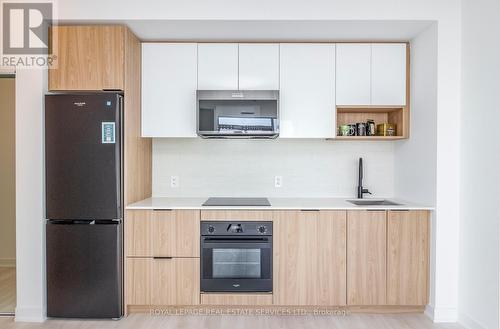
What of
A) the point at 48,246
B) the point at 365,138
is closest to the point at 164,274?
the point at 48,246

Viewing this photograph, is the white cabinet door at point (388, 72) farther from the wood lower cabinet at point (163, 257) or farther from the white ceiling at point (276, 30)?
the wood lower cabinet at point (163, 257)

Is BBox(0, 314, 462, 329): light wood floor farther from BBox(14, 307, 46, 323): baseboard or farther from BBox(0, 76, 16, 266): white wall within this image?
BBox(0, 76, 16, 266): white wall

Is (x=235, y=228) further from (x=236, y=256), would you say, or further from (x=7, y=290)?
(x=7, y=290)

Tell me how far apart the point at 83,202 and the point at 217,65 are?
155 cm

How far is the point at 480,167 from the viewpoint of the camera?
2.38 metres

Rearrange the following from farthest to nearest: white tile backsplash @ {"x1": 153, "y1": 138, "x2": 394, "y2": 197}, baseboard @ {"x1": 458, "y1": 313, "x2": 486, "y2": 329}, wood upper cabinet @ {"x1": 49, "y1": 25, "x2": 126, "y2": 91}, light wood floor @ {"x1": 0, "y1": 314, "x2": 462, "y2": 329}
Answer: white tile backsplash @ {"x1": 153, "y1": 138, "x2": 394, "y2": 197} → wood upper cabinet @ {"x1": 49, "y1": 25, "x2": 126, "y2": 91} → light wood floor @ {"x1": 0, "y1": 314, "x2": 462, "y2": 329} → baseboard @ {"x1": 458, "y1": 313, "x2": 486, "y2": 329}

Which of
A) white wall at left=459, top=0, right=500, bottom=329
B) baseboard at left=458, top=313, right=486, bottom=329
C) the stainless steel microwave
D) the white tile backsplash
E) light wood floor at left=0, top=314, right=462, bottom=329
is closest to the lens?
white wall at left=459, top=0, right=500, bottom=329

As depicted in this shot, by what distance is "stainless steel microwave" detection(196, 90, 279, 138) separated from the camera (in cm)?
287

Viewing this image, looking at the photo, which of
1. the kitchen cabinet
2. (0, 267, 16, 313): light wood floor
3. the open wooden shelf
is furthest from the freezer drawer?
the kitchen cabinet

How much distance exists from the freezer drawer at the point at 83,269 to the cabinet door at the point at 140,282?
10 centimetres

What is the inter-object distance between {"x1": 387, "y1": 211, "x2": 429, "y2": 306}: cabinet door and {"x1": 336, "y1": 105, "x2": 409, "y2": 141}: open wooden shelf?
2.44 feet

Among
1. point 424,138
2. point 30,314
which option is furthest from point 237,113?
point 30,314

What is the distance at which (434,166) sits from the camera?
104 inches

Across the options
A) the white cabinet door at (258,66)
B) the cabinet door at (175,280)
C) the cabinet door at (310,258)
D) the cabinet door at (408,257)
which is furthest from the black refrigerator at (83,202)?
the cabinet door at (408,257)
